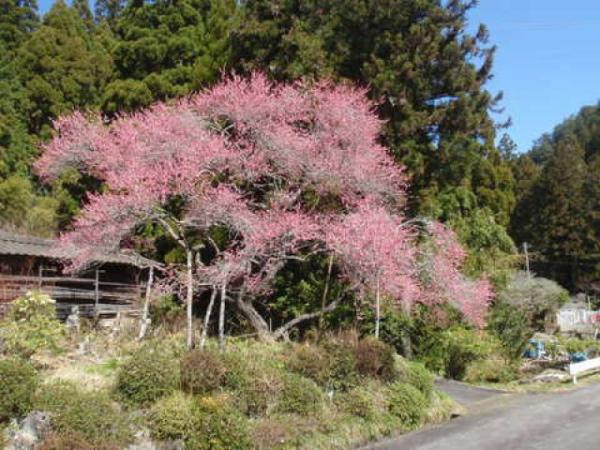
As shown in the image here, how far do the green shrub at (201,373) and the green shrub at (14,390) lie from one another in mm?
1868

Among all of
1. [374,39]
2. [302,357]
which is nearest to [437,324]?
[302,357]

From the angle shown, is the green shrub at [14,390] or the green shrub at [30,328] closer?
the green shrub at [14,390]

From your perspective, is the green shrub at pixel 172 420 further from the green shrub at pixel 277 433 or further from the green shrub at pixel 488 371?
the green shrub at pixel 488 371

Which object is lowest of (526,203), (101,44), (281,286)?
(281,286)

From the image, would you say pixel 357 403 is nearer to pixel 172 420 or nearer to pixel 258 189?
pixel 172 420

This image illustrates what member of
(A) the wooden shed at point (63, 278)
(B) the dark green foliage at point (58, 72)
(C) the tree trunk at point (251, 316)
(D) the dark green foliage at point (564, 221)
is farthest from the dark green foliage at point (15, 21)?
(D) the dark green foliage at point (564, 221)

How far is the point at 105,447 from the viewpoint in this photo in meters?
6.29

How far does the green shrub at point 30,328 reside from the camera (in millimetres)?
8664

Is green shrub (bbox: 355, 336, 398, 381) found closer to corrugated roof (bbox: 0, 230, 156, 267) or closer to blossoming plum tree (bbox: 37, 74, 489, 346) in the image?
blossoming plum tree (bbox: 37, 74, 489, 346)

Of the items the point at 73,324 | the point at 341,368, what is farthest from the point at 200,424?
the point at 73,324

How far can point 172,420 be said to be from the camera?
700 cm

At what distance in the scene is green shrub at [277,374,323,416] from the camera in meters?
8.26

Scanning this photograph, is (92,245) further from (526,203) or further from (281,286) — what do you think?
(526,203)

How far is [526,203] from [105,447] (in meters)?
39.8
